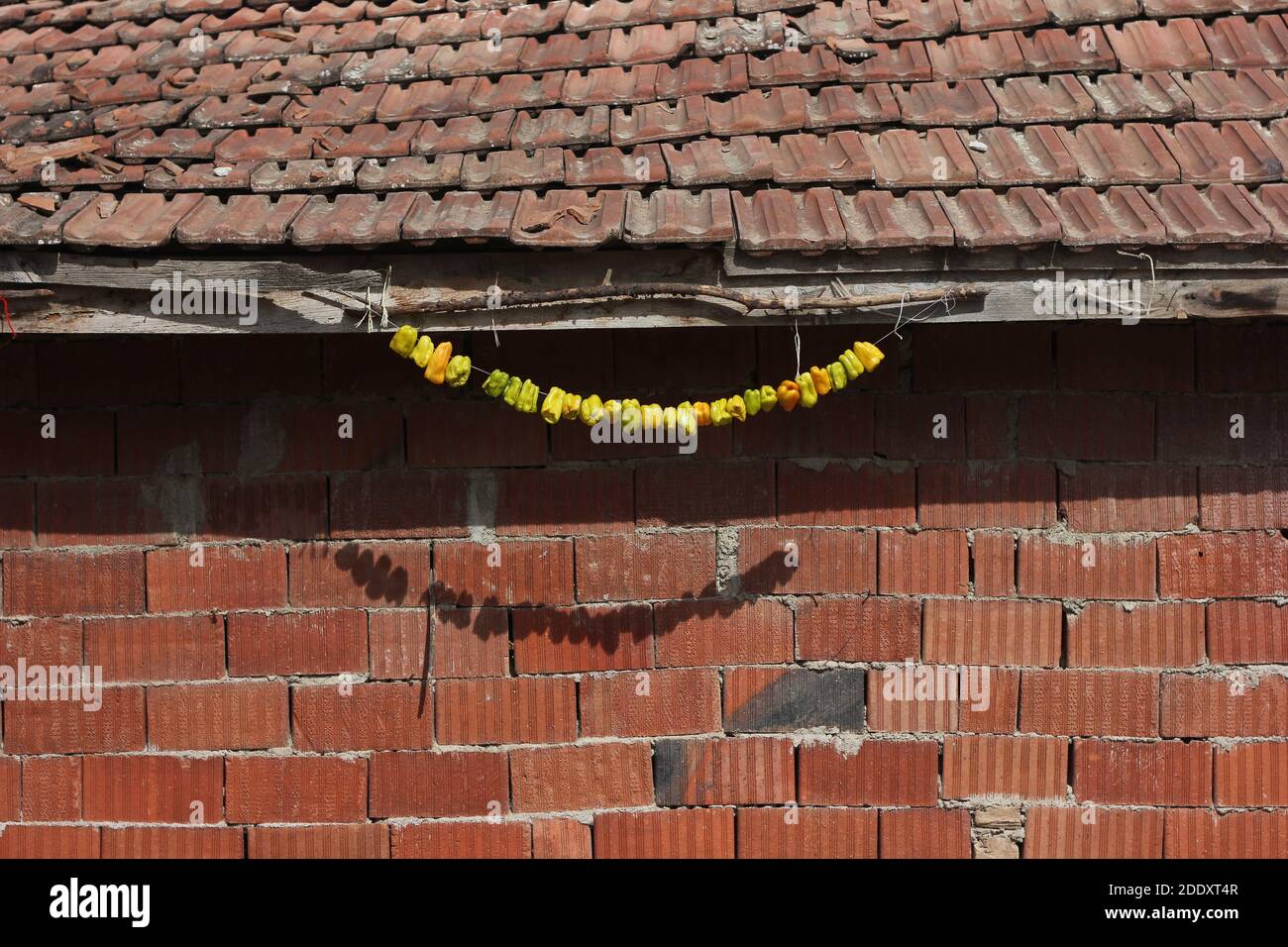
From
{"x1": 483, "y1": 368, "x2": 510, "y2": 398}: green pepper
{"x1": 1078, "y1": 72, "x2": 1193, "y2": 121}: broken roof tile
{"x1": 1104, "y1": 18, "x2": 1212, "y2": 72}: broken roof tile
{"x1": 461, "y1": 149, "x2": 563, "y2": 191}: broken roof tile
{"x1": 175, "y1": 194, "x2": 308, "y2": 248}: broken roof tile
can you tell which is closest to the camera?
{"x1": 175, "y1": 194, "x2": 308, "y2": 248}: broken roof tile

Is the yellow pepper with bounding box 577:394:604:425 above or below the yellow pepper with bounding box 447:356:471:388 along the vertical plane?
below

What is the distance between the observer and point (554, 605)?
10.2 ft

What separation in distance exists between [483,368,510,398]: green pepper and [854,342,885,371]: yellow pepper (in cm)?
100

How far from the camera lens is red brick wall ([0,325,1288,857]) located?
302 cm

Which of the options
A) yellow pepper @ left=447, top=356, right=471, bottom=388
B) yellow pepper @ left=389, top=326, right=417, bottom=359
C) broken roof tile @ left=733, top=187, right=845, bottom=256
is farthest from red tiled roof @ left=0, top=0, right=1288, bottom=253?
yellow pepper @ left=447, top=356, right=471, bottom=388

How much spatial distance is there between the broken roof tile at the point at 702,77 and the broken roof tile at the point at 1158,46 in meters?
1.22

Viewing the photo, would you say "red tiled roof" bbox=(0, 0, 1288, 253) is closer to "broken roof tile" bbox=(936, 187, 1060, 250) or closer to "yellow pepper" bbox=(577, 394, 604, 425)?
"broken roof tile" bbox=(936, 187, 1060, 250)

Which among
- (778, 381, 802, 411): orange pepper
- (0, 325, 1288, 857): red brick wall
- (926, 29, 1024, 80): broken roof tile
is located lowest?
(0, 325, 1288, 857): red brick wall

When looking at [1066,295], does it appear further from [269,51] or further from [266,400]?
[269,51]

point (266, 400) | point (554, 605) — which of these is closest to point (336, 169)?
point (266, 400)

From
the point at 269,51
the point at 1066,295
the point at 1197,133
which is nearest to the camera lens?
the point at 1066,295

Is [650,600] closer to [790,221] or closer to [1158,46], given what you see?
[790,221]

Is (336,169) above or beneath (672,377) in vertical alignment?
above

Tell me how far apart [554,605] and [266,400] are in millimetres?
1158
